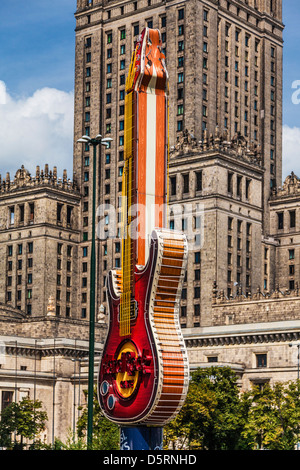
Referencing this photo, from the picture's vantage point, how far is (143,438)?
52.4m

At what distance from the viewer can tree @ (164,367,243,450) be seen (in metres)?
95.4

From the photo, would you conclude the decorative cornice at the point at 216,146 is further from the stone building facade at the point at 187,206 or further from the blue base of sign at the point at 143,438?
the blue base of sign at the point at 143,438

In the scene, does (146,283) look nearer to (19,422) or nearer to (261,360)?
(19,422)

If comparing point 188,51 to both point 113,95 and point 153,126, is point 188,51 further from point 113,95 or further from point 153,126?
point 153,126

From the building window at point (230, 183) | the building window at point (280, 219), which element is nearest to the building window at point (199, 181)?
the building window at point (230, 183)

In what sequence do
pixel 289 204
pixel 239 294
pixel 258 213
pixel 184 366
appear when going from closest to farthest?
pixel 184 366, pixel 239 294, pixel 258 213, pixel 289 204

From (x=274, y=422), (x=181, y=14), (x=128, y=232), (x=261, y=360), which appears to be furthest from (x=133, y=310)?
(x=181, y=14)

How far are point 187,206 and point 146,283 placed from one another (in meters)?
93.6

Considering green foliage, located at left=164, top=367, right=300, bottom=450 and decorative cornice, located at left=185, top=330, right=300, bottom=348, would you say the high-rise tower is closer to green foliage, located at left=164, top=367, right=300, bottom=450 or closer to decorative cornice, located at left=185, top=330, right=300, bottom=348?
decorative cornice, located at left=185, top=330, right=300, bottom=348

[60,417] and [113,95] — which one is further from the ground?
[113,95]

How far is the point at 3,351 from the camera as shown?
427ft

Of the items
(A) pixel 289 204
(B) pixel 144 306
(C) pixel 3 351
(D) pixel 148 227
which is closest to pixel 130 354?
(B) pixel 144 306

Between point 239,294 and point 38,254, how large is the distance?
33.6 meters

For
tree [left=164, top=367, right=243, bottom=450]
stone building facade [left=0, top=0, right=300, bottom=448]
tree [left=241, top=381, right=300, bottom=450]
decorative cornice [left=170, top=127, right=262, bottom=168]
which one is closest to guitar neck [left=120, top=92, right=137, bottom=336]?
tree [left=241, top=381, right=300, bottom=450]
